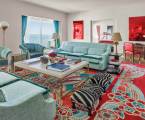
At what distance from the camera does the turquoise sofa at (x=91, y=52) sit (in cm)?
435

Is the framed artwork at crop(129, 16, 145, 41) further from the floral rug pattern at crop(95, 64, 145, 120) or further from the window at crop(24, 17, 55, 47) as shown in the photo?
the window at crop(24, 17, 55, 47)

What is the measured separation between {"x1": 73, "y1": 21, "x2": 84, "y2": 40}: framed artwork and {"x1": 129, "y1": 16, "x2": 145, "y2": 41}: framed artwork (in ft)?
8.43

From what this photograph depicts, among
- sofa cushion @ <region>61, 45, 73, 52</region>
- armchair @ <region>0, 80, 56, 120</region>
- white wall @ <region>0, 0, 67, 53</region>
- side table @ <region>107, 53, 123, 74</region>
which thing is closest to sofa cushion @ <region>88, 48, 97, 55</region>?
side table @ <region>107, 53, 123, 74</region>

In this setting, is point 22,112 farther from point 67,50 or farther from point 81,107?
point 67,50

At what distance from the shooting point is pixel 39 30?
22.5 feet

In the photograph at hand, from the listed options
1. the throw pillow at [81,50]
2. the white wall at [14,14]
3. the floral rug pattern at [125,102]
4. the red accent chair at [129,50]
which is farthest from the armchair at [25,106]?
the red accent chair at [129,50]

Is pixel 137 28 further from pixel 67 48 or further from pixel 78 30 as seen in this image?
pixel 67 48

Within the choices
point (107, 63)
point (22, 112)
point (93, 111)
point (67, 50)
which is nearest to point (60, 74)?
point (93, 111)

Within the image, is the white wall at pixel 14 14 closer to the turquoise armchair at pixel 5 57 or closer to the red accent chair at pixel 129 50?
the turquoise armchair at pixel 5 57

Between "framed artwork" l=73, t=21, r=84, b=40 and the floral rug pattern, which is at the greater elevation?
"framed artwork" l=73, t=21, r=84, b=40

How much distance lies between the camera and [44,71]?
2.80m

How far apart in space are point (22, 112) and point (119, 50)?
20.0 feet

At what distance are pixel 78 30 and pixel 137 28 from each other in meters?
3.11

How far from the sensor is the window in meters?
6.30
